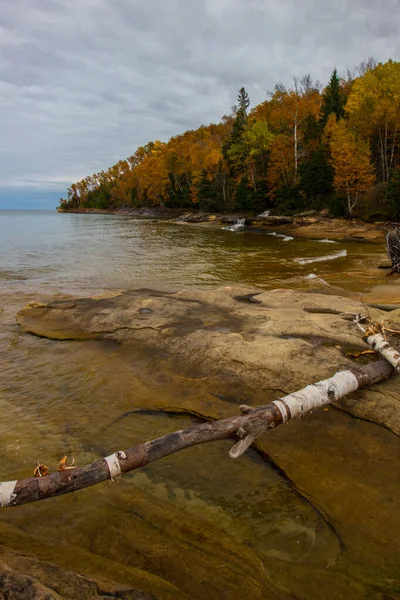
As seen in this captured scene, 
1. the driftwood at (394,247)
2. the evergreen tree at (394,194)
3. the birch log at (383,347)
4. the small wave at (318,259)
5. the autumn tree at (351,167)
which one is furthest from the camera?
the autumn tree at (351,167)

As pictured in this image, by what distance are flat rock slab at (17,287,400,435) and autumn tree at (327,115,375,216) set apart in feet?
99.7

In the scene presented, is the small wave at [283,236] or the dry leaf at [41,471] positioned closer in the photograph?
the dry leaf at [41,471]

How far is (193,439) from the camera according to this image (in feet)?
9.66

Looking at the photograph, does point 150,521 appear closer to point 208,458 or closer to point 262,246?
point 208,458

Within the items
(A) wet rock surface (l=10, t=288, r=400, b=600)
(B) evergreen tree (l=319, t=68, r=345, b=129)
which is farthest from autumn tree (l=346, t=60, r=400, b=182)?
(A) wet rock surface (l=10, t=288, r=400, b=600)

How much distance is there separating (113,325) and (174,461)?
4.47 meters

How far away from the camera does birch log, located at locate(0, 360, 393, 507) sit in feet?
7.91

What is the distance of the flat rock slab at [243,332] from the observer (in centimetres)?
470

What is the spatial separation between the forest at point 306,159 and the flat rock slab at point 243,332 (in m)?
28.4

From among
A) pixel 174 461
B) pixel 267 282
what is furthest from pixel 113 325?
pixel 267 282

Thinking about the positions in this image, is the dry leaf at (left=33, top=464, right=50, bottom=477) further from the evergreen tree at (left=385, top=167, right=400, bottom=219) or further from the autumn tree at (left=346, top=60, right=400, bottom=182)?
the autumn tree at (left=346, top=60, right=400, bottom=182)

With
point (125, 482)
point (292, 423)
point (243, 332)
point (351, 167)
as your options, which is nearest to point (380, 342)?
point (292, 423)

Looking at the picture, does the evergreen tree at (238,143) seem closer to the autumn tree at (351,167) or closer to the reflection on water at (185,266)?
the autumn tree at (351,167)

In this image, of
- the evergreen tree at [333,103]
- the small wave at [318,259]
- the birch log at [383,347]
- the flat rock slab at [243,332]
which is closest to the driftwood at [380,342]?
the birch log at [383,347]
